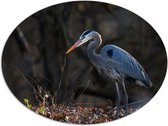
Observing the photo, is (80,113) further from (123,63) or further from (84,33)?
(84,33)

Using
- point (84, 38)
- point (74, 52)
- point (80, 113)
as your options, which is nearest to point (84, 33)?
point (84, 38)

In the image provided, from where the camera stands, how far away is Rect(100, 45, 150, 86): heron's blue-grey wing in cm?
282

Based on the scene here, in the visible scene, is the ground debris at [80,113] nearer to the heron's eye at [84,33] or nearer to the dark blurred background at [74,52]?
the dark blurred background at [74,52]

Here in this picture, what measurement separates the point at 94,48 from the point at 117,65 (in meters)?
0.18

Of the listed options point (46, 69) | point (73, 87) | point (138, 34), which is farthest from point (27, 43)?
point (138, 34)

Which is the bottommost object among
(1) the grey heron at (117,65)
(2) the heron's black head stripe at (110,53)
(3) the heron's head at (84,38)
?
(1) the grey heron at (117,65)

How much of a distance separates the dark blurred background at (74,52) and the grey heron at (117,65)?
3cm

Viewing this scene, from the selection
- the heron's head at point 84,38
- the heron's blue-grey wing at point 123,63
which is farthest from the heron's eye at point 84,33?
the heron's blue-grey wing at point 123,63

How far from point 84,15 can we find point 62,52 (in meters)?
0.30

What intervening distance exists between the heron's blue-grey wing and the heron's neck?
42 millimetres

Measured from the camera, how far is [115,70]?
283 centimetres

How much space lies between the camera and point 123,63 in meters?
2.85

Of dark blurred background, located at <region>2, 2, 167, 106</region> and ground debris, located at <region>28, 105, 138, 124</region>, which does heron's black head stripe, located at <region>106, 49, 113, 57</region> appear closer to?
dark blurred background, located at <region>2, 2, 167, 106</region>

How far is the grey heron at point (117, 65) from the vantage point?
2809 mm
